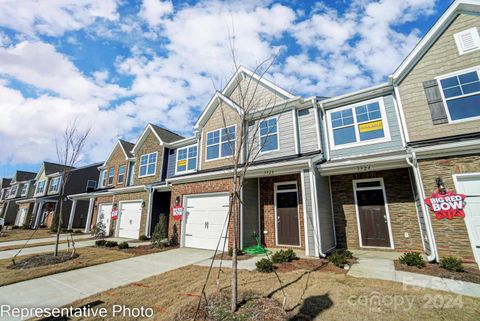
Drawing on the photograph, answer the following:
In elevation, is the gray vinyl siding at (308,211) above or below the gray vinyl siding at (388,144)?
below

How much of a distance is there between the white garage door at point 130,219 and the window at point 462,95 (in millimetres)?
17104

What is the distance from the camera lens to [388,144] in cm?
884

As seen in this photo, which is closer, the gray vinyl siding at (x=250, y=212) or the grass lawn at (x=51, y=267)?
the grass lawn at (x=51, y=267)

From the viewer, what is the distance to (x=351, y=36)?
321 inches

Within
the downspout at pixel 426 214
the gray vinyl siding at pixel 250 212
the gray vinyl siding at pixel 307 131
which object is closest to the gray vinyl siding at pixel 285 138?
the gray vinyl siding at pixel 307 131

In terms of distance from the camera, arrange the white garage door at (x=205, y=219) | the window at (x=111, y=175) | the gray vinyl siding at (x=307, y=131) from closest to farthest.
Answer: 1. the white garage door at (x=205, y=219)
2. the gray vinyl siding at (x=307, y=131)
3. the window at (x=111, y=175)

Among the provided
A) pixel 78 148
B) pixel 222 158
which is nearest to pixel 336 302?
pixel 222 158

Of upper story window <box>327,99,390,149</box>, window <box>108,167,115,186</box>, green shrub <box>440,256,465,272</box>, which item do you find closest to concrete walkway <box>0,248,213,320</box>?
green shrub <box>440,256,465,272</box>

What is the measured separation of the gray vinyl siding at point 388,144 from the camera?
871 centimetres

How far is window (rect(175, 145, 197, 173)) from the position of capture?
15.0 meters

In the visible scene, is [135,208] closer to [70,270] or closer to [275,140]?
[70,270]

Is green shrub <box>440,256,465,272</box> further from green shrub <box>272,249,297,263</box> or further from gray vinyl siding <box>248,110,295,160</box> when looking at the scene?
gray vinyl siding <box>248,110,295,160</box>

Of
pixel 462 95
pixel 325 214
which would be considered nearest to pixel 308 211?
pixel 325 214

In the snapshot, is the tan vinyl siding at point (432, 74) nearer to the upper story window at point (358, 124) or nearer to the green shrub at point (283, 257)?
the upper story window at point (358, 124)
